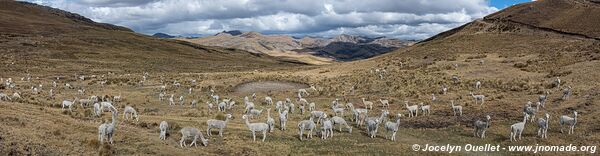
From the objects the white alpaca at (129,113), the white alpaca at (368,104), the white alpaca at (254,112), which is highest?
the white alpaca at (129,113)

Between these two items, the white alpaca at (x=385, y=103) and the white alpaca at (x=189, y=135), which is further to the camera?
the white alpaca at (x=385, y=103)

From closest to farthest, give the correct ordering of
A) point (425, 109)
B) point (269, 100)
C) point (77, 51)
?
point (425, 109), point (269, 100), point (77, 51)

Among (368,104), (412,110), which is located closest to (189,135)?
(412,110)

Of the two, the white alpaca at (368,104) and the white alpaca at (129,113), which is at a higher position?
the white alpaca at (129,113)

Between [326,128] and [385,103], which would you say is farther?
[385,103]

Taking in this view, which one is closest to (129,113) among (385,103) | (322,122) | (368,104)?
(322,122)

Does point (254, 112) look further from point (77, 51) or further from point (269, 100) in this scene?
point (77, 51)

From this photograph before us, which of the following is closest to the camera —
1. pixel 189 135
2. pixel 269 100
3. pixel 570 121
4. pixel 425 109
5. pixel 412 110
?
pixel 189 135

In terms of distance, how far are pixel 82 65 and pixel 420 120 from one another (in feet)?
312

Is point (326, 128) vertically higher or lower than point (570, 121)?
lower

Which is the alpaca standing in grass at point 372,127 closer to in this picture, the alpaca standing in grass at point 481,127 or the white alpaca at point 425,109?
the alpaca standing in grass at point 481,127

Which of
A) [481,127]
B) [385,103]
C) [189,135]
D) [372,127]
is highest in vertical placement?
[189,135]

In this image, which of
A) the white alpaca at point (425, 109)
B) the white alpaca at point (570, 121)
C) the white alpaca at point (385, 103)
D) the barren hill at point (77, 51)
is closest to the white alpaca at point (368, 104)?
the white alpaca at point (385, 103)

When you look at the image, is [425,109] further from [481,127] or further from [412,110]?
[481,127]
